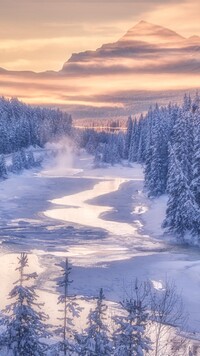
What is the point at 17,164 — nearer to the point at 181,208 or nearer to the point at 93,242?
the point at 93,242

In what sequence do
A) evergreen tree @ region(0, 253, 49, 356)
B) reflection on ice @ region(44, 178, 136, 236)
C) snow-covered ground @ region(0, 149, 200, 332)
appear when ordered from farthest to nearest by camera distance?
1. reflection on ice @ region(44, 178, 136, 236)
2. snow-covered ground @ region(0, 149, 200, 332)
3. evergreen tree @ region(0, 253, 49, 356)

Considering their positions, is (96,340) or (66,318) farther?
(66,318)

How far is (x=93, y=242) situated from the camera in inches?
1955

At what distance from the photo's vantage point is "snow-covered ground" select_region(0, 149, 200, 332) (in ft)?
117

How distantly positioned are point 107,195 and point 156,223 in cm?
2866

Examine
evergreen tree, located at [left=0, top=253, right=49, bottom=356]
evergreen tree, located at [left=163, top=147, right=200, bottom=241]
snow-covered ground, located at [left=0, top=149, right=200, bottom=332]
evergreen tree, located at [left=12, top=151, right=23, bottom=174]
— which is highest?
evergreen tree, located at [left=0, top=253, right=49, bottom=356]

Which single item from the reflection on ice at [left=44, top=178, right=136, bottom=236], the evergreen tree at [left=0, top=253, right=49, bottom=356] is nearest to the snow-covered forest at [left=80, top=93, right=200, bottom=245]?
the reflection on ice at [left=44, top=178, right=136, bottom=236]

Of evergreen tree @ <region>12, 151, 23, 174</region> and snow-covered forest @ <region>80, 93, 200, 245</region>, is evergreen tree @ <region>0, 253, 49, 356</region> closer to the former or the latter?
snow-covered forest @ <region>80, 93, 200, 245</region>

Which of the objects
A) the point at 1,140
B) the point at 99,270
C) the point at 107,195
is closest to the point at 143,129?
the point at 1,140

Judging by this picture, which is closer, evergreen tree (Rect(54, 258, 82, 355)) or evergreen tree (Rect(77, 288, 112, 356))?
evergreen tree (Rect(77, 288, 112, 356))

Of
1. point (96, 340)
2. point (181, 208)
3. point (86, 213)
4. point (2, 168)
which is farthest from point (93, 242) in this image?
point (2, 168)

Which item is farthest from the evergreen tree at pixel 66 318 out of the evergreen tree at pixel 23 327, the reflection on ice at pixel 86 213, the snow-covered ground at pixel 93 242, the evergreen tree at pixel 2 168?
the evergreen tree at pixel 2 168

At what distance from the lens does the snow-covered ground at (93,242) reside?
117ft

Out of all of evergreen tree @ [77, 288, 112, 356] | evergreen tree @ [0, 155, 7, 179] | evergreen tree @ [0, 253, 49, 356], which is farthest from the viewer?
evergreen tree @ [0, 155, 7, 179]
